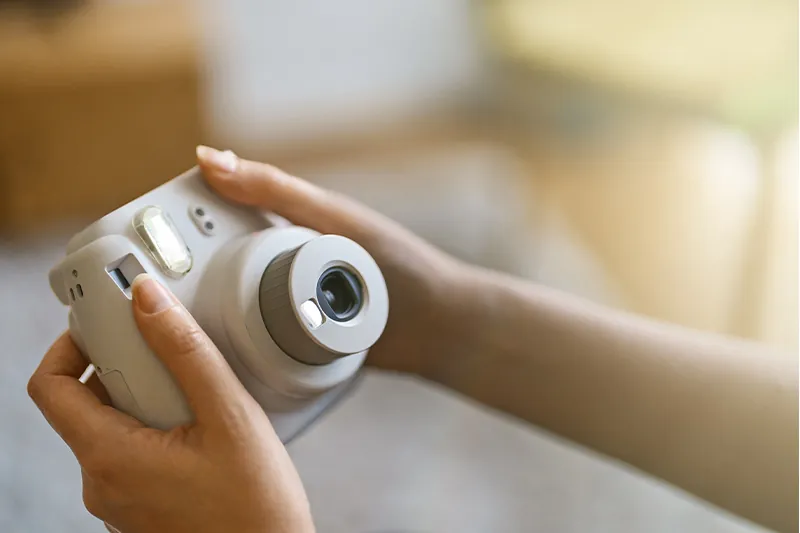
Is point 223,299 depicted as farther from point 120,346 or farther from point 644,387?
point 644,387

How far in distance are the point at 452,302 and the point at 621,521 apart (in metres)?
0.31

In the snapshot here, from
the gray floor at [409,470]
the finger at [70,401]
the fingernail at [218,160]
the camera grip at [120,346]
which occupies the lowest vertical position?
the gray floor at [409,470]

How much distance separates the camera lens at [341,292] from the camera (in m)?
0.37

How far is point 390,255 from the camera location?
0.52 m

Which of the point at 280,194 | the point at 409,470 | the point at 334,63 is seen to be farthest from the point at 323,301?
the point at 334,63

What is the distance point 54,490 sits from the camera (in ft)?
1.77

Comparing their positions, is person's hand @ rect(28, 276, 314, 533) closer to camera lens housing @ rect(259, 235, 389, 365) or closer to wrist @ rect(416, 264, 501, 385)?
camera lens housing @ rect(259, 235, 389, 365)

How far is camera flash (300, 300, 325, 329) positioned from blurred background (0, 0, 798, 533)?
0.49 feet

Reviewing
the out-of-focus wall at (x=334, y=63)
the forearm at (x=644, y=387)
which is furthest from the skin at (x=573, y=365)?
the out-of-focus wall at (x=334, y=63)

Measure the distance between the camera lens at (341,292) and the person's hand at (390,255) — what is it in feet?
0.29

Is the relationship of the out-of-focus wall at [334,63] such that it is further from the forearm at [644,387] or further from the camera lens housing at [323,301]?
the camera lens housing at [323,301]

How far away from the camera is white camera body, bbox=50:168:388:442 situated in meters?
0.36

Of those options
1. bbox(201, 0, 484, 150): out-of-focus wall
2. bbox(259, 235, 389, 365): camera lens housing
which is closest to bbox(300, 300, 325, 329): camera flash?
bbox(259, 235, 389, 365): camera lens housing

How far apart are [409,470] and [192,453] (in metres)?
0.42
